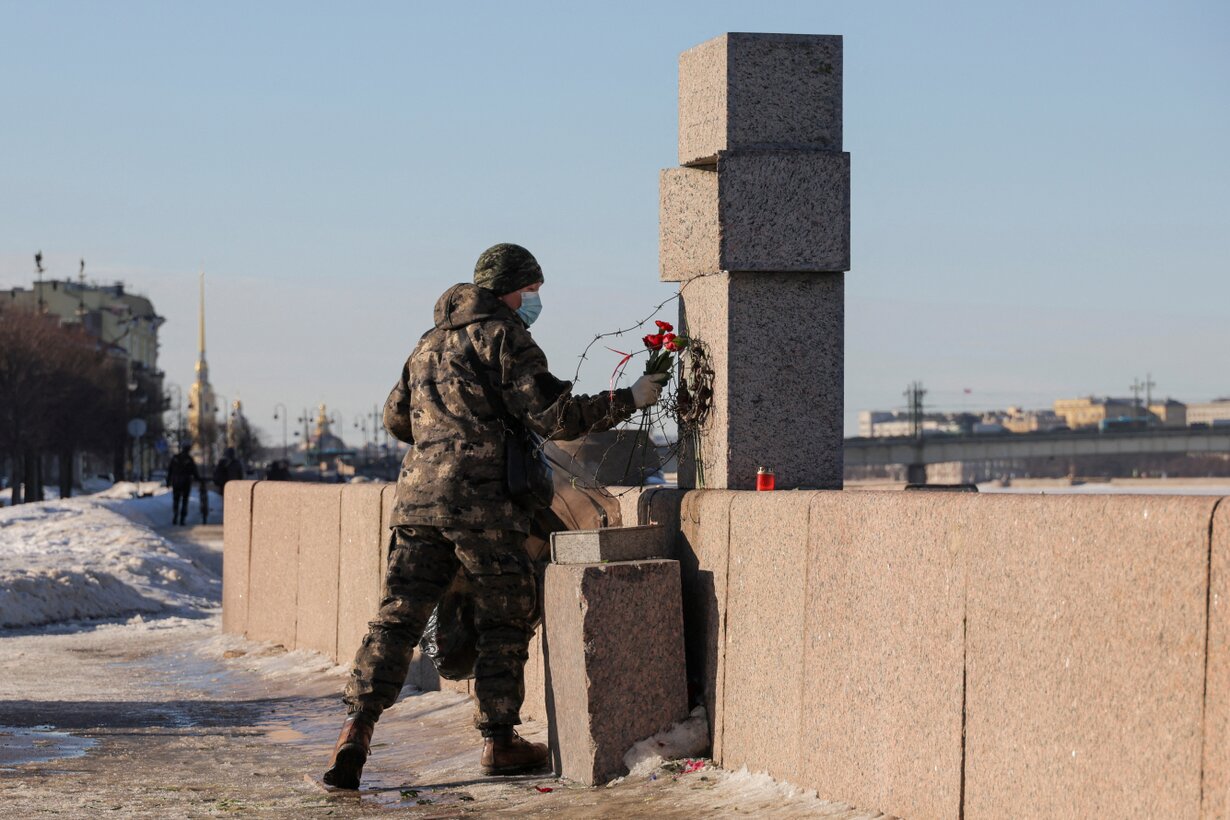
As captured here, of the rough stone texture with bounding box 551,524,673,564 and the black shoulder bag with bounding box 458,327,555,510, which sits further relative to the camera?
the black shoulder bag with bounding box 458,327,555,510

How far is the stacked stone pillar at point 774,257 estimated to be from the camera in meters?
6.63

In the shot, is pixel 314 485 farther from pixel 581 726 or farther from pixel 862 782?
pixel 862 782

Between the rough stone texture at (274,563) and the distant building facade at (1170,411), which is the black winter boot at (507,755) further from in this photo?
the distant building facade at (1170,411)

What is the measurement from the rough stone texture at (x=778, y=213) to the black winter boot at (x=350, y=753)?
81.8 inches

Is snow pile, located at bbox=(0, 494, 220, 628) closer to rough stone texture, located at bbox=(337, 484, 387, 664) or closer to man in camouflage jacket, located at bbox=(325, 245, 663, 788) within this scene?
rough stone texture, located at bbox=(337, 484, 387, 664)

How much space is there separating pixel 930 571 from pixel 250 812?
2556mm

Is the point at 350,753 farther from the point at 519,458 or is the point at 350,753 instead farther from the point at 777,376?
the point at 777,376

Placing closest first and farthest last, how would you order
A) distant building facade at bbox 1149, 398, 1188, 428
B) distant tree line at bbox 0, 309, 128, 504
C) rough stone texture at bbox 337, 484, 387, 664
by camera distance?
rough stone texture at bbox 337, 484, 387, 664 → distant tree line at bbox 0, 309, 128, 504 → distant building facade at bbox 1149, 398, 1188, 428

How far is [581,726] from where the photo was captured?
20.2ft

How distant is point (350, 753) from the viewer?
645cm

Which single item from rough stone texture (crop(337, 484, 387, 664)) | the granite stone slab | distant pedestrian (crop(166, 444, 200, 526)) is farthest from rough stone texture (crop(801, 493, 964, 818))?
distant pedestrian (crop(166, 444, 200, 526))

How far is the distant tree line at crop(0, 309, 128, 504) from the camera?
5762cm

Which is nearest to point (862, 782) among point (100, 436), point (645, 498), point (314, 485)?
point (645, 498)

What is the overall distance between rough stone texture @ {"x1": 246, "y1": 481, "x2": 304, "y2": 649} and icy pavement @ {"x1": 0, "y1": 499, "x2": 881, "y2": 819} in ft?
0.59
